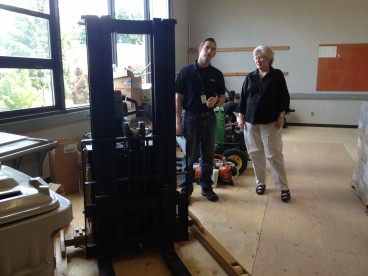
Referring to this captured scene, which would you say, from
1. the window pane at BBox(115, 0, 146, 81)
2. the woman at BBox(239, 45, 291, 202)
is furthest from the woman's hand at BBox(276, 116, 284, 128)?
the window pane at BBox(115, 0, 146, 81)

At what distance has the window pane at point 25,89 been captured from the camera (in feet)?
10.4

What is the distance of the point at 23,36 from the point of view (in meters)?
3.32

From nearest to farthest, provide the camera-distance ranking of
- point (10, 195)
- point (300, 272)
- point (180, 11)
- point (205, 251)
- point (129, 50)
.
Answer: point (10, 195) → point (300, 272) → point (205, 251) → point (129, 50) → point (180, 11)

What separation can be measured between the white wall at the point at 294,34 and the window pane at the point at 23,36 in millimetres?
4164

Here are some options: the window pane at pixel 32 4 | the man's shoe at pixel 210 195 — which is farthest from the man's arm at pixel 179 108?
the window pane at pixel 32 4

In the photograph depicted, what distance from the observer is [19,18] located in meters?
3.26

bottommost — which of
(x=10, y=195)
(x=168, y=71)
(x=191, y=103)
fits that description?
(x=10, y=195)

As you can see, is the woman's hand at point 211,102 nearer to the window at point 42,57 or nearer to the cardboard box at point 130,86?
the cardboard box at point 130,86

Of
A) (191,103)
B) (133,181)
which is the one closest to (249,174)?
(191,103)

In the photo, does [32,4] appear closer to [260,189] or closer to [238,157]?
[238,157]

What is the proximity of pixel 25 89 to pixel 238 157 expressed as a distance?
2.59 meters

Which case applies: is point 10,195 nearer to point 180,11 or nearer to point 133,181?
point 133,181

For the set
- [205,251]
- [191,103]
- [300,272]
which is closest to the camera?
[300,272]

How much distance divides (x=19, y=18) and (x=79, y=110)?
1228 mm
